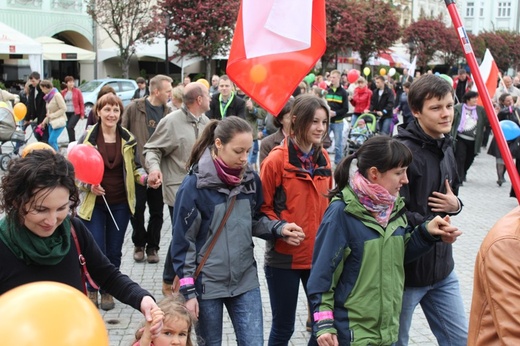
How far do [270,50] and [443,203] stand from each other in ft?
4.26

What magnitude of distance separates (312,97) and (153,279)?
127 inches

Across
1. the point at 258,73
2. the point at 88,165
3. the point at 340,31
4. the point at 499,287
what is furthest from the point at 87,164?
the point at 340,31

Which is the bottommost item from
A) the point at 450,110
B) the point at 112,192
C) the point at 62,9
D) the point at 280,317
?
the point at 280,317

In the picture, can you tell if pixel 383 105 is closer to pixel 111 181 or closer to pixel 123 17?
pixel 111 181

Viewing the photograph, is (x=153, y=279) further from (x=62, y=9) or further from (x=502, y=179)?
(x=62, y=9)

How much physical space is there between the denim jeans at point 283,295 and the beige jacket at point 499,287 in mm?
2049

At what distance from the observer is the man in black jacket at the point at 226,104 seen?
10461 mm

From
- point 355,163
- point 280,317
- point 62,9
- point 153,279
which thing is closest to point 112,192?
point 153,279

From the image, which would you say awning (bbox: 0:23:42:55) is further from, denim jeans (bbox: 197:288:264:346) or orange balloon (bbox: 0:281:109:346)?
orange balloon (bbox: 0:281:109:346)

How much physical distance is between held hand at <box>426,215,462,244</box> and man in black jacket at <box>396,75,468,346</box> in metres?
0.29

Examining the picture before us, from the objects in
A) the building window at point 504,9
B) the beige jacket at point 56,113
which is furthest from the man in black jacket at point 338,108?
the building window at point 504,9

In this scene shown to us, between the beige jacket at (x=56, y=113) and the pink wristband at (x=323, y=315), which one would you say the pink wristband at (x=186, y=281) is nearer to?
the pink wristband at (x=323, y=315)

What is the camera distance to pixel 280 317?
13.7 feet

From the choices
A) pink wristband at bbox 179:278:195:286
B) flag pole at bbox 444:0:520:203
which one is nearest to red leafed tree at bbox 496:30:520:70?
flag pole at bbox 444:0:520:203
